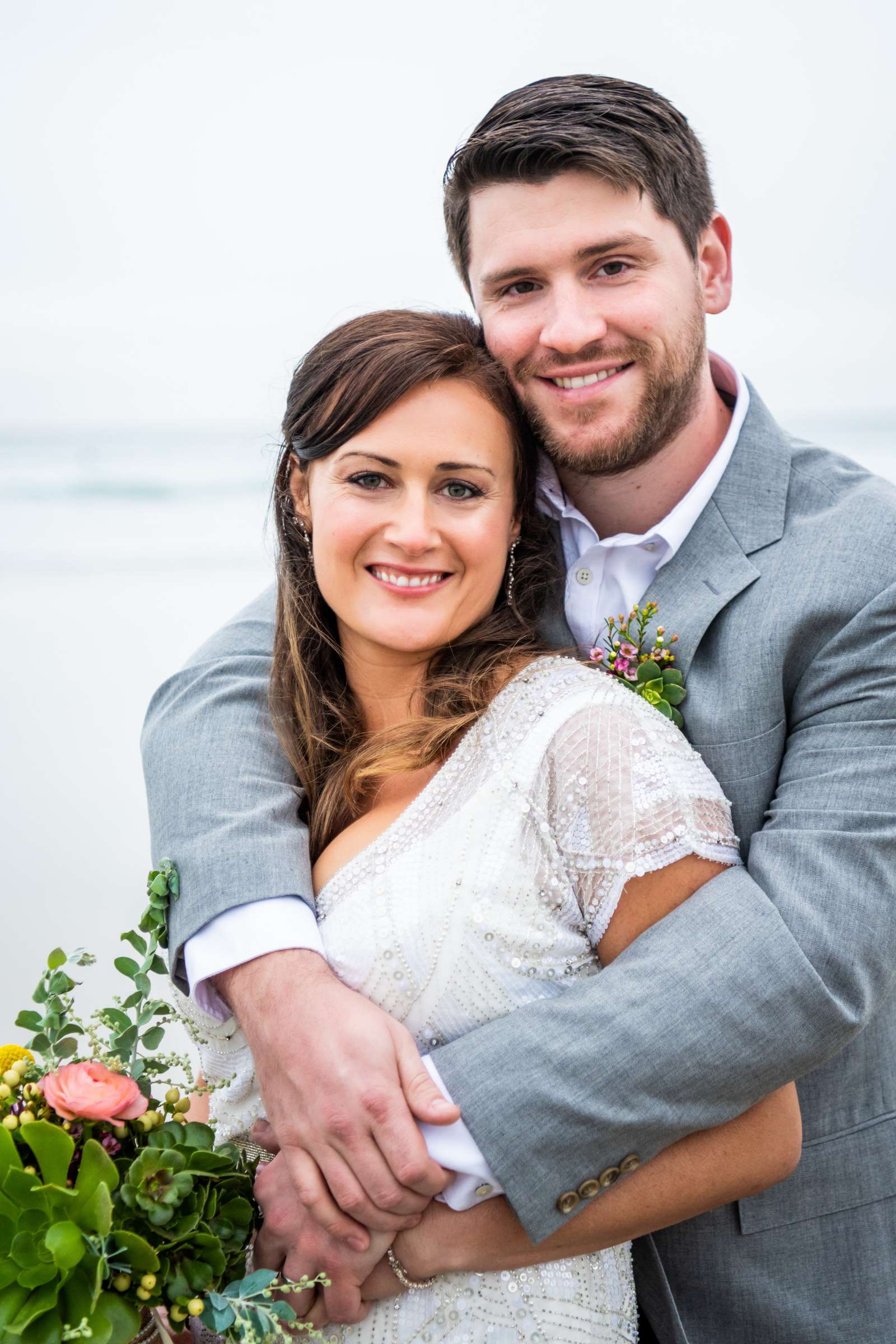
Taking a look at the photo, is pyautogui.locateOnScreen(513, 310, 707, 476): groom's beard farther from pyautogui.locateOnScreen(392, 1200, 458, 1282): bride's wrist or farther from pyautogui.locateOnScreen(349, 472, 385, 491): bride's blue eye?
pyautogui.locateOnScreen(392, 1200, 458, 1282): bride's wrist

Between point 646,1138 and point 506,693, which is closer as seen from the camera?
point 646,1138

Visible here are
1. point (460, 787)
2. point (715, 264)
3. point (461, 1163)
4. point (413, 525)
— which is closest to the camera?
point (461, 1163)

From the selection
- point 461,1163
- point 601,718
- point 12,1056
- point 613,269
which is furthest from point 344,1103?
point 613,269

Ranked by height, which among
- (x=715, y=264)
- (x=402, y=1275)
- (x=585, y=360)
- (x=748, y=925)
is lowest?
(x=402, y=1275)

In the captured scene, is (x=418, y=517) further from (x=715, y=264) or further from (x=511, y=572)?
(x=715, y=264)

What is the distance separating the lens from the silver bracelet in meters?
1.51

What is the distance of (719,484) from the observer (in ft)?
6.43

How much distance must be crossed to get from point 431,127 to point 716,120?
1702 millimetres

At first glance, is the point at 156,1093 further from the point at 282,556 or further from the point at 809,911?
the point at 809,911

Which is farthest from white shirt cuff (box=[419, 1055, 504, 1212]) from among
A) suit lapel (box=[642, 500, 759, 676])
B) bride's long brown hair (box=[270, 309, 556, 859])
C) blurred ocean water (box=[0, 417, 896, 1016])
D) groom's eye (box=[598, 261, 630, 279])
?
groom's eye (box=[598, 261, 630, 279])

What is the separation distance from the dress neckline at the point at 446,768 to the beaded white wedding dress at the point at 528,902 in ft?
0.17

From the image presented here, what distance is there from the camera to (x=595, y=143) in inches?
78.7

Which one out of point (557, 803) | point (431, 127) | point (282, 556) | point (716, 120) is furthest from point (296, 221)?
point (557, 803)

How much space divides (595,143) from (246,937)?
4.63 feet
